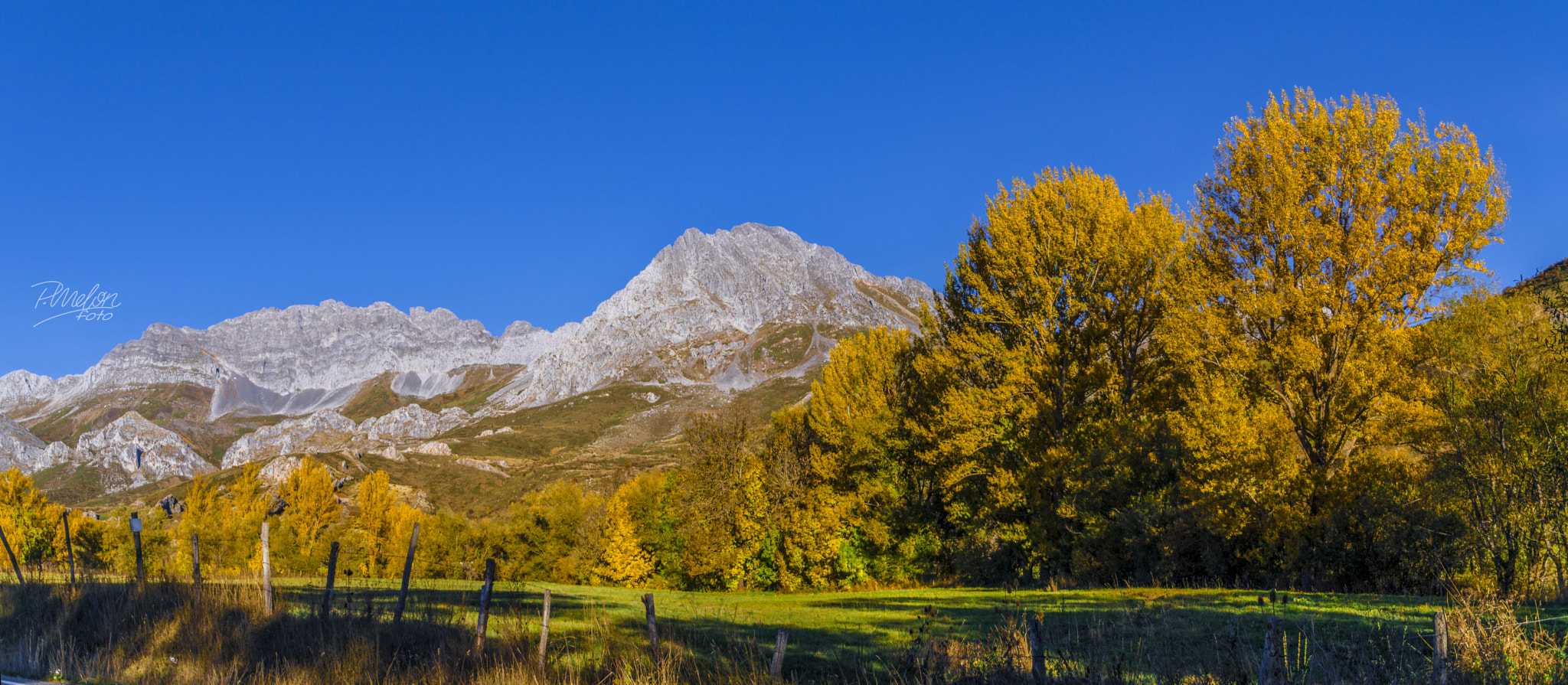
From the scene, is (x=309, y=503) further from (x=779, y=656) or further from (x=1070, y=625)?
(x=779, y=656)

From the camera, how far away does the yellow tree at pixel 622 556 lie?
55469 millimetres

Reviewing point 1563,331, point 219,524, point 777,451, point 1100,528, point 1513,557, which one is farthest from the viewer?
point 219,524

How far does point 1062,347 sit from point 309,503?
237 ft

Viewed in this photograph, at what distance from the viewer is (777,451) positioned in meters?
41.1

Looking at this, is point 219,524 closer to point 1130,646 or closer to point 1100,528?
point 1100,528

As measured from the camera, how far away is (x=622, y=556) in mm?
55656

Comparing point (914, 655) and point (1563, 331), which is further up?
point (1563, 331)

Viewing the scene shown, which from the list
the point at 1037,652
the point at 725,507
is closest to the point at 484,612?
the point at 1037,652

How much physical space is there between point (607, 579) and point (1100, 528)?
41.5 meters

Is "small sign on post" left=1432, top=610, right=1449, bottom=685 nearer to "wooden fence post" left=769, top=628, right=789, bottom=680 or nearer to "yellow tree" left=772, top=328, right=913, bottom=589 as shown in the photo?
"wooden fence post" left=769, top=628, right=789, bottom=680

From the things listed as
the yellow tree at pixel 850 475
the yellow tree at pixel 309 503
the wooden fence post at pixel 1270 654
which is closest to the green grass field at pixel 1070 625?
the wooden fence post at pixel 1270 654

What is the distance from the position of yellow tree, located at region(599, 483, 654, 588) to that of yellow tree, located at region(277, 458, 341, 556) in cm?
3138

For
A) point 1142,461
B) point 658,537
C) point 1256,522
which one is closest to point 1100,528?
point 1142,461

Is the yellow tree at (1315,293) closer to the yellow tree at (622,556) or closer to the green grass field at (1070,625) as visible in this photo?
the green grass field at (1070,625)
